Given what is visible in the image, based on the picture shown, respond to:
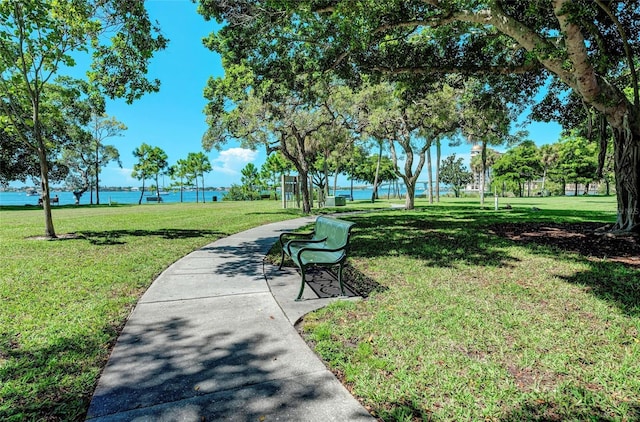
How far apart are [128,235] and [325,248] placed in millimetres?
8224

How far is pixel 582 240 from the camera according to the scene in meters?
7.85

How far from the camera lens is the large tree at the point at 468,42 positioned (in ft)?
21.8

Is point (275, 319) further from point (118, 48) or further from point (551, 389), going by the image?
point (118, 48)

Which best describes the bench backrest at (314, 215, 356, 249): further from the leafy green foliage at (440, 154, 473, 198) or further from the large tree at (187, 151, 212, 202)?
the leafy green foliage at (440, 154, 473, 198)

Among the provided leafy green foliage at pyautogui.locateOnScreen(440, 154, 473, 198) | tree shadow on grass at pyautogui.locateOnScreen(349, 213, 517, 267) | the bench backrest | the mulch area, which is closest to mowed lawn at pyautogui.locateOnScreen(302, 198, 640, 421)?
tree shadow on grass at pyautogui.locateOnScreen(349, 213, 517, 267)

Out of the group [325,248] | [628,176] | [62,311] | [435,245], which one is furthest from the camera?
[435,245]

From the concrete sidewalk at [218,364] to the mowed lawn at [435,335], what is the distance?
0.20 metres

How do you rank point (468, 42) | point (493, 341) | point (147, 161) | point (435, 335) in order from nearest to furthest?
point (493, 341) → point (435, 335) → point (468, 42) → point (147, 161)

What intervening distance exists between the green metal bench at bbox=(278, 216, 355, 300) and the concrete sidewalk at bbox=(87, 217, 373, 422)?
487mm

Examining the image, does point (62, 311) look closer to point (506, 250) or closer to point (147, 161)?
point (506, 250)

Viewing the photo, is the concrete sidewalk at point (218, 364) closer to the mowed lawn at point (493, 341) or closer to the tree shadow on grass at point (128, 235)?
the mowed lawn at point (493, 341)

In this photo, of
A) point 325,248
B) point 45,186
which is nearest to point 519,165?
point 325,248

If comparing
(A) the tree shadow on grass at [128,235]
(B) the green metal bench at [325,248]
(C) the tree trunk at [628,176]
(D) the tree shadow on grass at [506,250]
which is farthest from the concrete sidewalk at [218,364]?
(C) the tree trunk at [628,176]

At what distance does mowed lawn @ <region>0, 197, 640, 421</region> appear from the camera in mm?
2494
